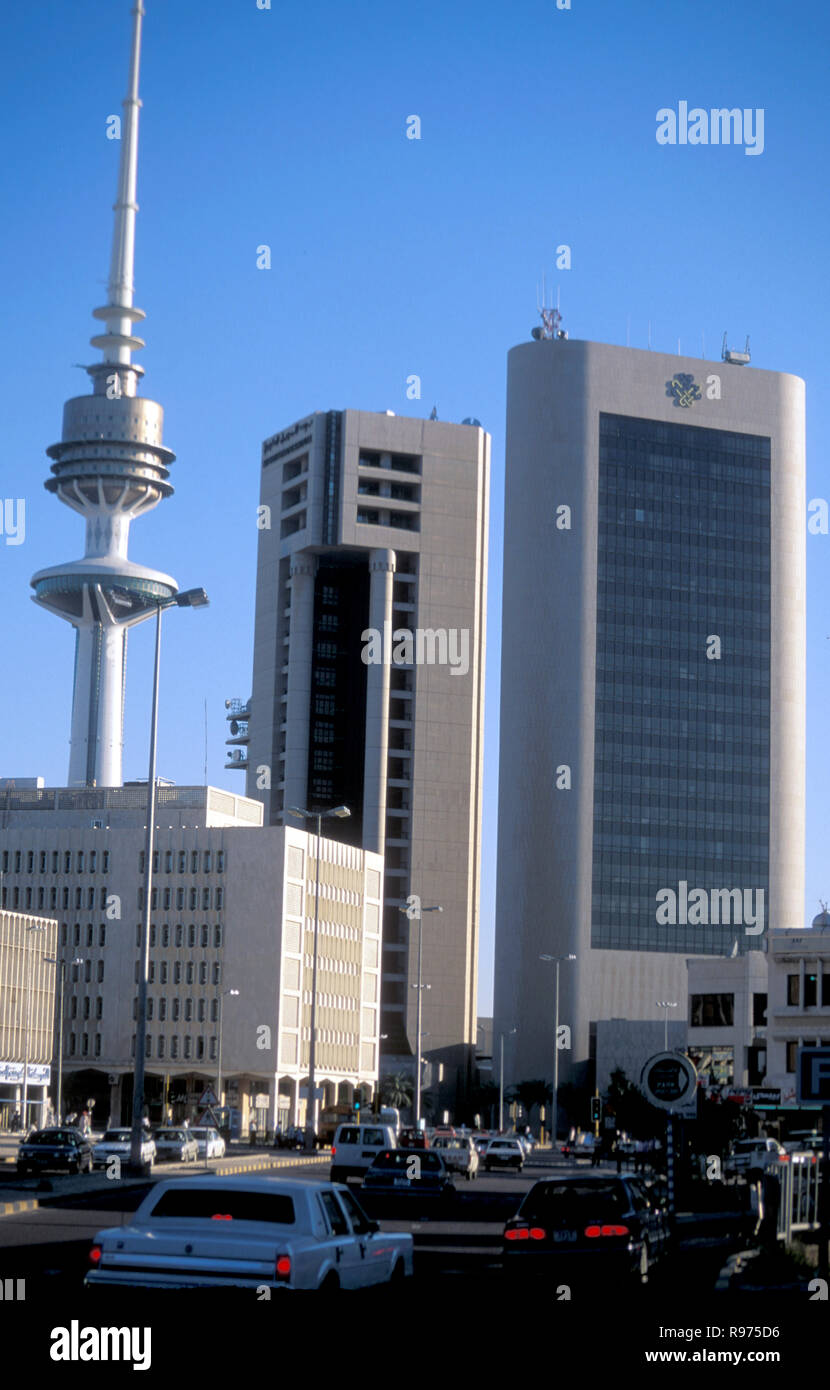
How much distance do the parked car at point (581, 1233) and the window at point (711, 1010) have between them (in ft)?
315

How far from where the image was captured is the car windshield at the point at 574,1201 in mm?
19578

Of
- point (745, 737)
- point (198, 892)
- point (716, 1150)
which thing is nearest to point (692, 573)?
point (745, 737)

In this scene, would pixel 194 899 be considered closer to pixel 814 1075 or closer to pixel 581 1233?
pixel 581 1233

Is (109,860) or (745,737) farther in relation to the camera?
(745,737)

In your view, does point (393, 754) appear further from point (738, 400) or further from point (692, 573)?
point (738, 400)

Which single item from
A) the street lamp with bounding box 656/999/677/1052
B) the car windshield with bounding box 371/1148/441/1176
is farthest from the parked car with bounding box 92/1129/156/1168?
the street lamp with bounding box 656/999/677/1052

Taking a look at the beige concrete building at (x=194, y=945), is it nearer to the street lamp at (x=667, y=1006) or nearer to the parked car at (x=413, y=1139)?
the street lamp at (x=667, y=1006)

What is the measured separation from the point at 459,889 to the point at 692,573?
3429cm

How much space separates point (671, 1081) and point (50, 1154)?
2800 cm

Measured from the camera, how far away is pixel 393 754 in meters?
166

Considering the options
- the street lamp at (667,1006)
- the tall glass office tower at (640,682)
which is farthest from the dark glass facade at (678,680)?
the street lamp at (667,1006)

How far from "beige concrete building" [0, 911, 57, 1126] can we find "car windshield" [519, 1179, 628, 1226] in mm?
101707

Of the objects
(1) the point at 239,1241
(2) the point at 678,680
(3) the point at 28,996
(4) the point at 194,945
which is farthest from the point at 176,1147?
(2) the point at 678,680

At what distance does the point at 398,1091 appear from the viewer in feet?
509
